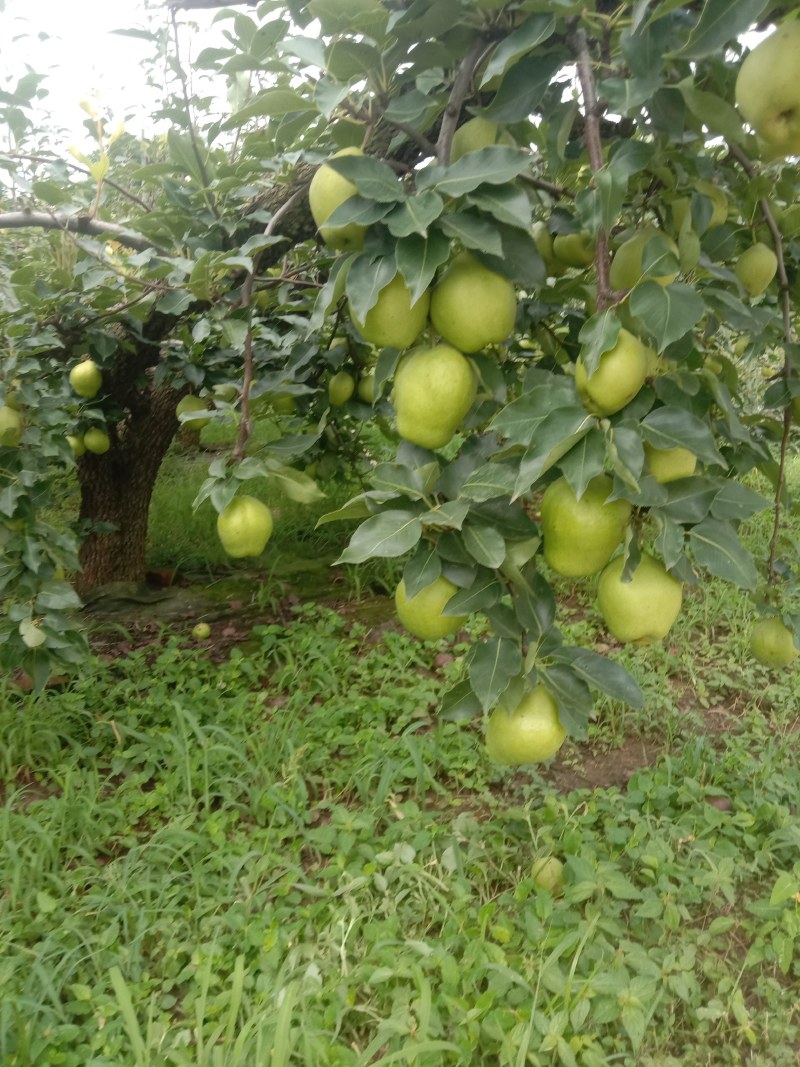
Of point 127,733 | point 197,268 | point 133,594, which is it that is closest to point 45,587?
point 127,733

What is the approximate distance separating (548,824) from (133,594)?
2419 millimetres

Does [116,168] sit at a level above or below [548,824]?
above

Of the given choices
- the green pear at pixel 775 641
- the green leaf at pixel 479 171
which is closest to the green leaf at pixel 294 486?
the green leaf at pixel 479 171

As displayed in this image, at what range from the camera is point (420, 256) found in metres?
0.85

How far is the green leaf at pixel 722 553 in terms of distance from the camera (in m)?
0.88

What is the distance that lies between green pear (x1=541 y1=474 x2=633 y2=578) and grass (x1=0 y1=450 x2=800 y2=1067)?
3.80 ft

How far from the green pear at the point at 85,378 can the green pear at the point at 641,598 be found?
225 centimetres

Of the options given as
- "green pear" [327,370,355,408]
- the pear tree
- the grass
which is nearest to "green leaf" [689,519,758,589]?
the pear tree

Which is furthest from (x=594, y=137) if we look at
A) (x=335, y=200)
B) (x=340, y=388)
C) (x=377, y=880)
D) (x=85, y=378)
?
(x=85, y=378)

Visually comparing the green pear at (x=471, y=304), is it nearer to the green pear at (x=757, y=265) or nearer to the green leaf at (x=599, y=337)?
the green leaf at (x=599, y=337)

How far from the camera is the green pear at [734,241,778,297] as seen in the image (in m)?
1.28

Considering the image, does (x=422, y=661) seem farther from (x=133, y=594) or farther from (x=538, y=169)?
(x=538, y=169)

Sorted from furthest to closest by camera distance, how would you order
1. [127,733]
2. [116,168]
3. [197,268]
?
[116,168] < [127,733] < [197,268]

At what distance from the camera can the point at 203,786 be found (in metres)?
2.29
